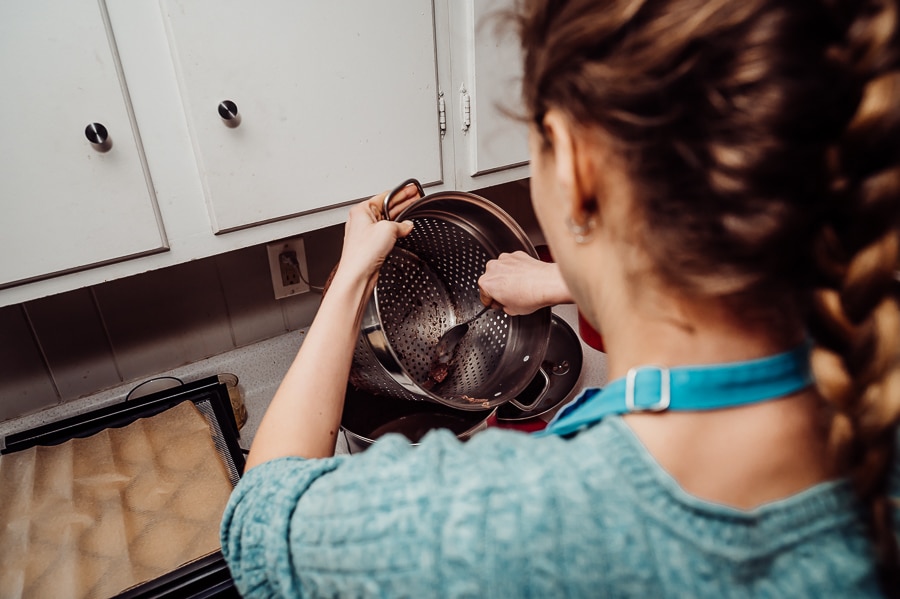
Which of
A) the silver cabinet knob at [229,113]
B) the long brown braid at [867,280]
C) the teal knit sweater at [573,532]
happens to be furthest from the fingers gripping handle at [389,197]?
the long brown braid at [867,280]

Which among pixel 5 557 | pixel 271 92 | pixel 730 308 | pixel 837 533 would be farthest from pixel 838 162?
pixel 5 557

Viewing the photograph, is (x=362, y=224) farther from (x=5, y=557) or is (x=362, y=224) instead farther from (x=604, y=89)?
(x=5, y=557)

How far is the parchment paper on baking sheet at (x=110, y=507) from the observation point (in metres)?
0.72

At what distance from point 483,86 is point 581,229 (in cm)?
69

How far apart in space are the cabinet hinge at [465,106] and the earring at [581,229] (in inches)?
25.7

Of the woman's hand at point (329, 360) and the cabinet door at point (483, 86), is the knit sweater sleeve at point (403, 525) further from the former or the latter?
the cabinet door at point (483, 86)

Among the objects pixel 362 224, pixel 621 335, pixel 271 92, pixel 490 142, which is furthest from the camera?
pixel 490 142

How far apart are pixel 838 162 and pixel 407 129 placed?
2.55 feet

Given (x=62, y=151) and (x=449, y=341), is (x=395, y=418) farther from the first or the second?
(x=62, y=151)

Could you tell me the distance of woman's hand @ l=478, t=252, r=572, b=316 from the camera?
777mm

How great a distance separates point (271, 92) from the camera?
0.85m

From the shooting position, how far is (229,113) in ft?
2.66

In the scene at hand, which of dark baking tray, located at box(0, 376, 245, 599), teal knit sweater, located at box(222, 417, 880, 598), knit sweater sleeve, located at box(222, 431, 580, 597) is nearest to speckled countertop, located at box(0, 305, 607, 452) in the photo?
dark baking tray, located at box(0, 376, 245, 599)

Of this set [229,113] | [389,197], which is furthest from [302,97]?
[389,197]
